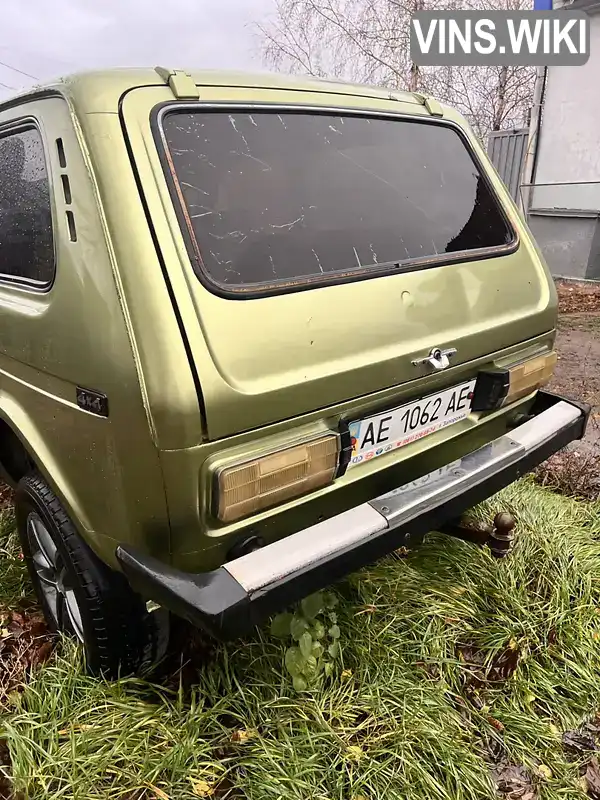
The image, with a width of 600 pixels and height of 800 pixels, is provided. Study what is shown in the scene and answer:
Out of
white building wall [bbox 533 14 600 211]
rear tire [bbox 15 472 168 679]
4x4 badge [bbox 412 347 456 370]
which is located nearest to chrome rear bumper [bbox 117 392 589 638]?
rear tire [bbox 15 472 168 679]

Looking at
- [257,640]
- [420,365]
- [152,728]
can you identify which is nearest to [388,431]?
[420,365]

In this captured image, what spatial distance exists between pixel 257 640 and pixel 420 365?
44.9 inches

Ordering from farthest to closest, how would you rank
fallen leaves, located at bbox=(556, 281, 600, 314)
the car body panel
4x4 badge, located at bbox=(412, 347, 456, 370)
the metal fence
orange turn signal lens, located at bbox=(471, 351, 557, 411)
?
the metal fence
fallen leaves, located at bbox=(556, 281, 600, 314)
orange turn signal lens, located at bbox=(471, 351, 557, 411)
4x4 badge, located at bbox=(412, 347, 456, 370)
the car body panel

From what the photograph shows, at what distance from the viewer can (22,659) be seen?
2188 millimetres

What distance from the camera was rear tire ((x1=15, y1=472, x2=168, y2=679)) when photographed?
1.85m

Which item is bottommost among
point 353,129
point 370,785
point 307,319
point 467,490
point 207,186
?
point 370,785

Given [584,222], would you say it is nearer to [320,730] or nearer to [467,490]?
[467,490]

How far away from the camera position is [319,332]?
1.72 metres

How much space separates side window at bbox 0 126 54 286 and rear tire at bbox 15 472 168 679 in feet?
2.37

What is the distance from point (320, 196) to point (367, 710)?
1.70 meters

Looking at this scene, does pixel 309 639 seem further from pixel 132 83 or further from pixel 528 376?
pixel 132 83

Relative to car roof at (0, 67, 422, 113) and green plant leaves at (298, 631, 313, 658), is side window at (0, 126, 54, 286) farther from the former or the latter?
green plant leaves at (298, 631, 313, 658)

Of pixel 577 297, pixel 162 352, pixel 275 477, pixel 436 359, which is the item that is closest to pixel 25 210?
pixel 162 352

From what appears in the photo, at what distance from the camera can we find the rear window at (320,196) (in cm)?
166
